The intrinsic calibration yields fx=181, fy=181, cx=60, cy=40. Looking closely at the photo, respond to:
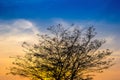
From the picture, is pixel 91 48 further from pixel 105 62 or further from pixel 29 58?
pixel 29 58

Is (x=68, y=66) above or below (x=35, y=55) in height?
below

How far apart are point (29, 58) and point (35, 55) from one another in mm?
943

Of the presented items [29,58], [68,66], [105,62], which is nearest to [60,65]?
[68,66]

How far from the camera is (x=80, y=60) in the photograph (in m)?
25.7

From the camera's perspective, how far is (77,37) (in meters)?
25.7

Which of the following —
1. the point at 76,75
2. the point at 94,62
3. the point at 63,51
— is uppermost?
the point at 63,51

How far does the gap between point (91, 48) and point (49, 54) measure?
19.8 feet

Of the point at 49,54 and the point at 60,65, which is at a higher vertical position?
the point at 49,54

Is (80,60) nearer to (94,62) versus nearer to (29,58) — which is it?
(94,62)

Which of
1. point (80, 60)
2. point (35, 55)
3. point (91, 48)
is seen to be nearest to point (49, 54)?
point (35, 55)

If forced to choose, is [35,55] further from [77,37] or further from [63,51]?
[77,37]

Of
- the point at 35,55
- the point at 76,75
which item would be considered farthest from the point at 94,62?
the point at 35,55

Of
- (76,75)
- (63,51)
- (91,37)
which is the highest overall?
(91,37)

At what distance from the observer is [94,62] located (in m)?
26.1
